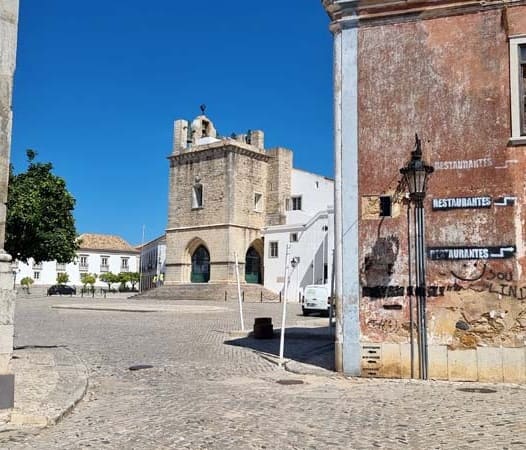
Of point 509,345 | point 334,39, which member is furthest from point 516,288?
point 334,39

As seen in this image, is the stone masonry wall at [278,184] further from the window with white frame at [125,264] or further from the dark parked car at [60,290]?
the window with white frame at [125,264]

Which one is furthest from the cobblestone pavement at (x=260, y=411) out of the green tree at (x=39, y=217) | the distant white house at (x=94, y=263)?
the distant white house at (x=94, y=263)

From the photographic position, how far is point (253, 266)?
52.7 meters

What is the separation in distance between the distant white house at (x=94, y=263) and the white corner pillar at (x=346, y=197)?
3115 inches

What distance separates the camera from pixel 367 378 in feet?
32.2

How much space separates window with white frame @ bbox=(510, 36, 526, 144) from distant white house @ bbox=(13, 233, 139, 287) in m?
81.0

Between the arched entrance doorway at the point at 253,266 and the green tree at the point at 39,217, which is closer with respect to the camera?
the green tree at the point at 39,217

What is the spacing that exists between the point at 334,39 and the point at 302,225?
1466 inches

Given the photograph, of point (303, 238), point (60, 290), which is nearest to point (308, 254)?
point (303, 238)

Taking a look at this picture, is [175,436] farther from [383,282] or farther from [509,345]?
[509,345]

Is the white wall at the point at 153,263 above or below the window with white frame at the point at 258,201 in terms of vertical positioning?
below

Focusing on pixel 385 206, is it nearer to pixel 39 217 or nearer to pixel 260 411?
pixel 260 411

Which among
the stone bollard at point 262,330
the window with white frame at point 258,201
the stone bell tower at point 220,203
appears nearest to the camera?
the stone bollard at point 262,330

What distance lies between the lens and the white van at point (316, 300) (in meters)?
28.0
